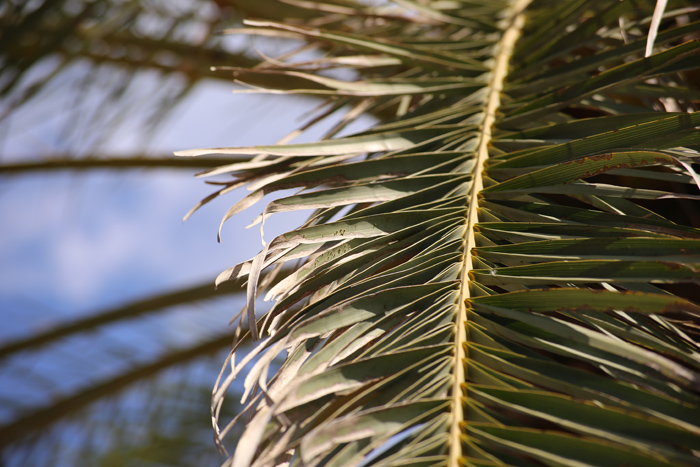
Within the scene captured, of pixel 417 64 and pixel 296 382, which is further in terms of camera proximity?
pixel 417 64

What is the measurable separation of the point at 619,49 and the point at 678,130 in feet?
0.67

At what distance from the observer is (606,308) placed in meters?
0.47

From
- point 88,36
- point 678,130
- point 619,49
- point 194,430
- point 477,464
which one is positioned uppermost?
point 88,36

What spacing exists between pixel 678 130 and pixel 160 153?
1489 millimetres

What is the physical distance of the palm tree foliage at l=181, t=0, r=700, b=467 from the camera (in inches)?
16.8

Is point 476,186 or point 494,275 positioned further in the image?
point 476,186

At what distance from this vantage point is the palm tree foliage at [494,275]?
427 millimetres

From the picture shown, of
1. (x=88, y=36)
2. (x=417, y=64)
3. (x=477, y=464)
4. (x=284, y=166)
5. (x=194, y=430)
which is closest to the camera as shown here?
(x=477, y=464)

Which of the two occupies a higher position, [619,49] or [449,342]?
[619,49]

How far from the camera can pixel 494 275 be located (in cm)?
55

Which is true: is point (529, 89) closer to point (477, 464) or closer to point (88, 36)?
point (477, 464)

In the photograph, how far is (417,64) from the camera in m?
0.83

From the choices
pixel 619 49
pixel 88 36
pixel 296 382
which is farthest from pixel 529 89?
pixel 88 36

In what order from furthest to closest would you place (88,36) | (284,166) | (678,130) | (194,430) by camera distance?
(194,430), (88,36), (284,166), (678,130)
